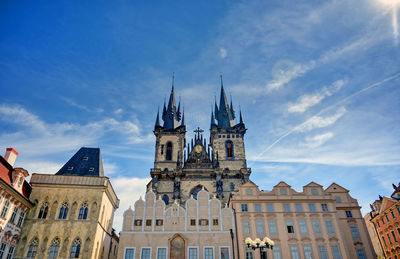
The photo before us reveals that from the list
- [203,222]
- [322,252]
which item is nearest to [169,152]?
[203,222]

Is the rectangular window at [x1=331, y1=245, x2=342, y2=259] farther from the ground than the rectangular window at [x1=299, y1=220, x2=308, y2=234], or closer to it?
closer to it

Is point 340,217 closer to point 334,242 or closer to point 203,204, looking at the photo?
point 334,242

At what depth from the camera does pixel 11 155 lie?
1080 inches

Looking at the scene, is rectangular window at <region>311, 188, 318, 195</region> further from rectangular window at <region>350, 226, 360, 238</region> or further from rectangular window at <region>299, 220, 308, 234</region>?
rectangular window at <region>350, 226, 360, 238</region>

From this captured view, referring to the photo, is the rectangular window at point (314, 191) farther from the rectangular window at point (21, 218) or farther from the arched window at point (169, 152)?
the rectangular window at point (21, 218)

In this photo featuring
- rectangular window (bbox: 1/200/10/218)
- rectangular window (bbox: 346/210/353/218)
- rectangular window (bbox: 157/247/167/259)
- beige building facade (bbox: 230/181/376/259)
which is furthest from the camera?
rectangular window (bbox: 346/210/353/218)

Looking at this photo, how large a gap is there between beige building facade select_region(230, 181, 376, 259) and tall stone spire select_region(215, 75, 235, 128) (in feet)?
89.0

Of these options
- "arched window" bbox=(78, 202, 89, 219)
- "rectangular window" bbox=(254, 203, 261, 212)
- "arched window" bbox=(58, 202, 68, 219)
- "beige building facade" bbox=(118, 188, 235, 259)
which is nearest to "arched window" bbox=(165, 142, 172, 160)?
"beige building facade" bbox=(118, 188, 235, 259)

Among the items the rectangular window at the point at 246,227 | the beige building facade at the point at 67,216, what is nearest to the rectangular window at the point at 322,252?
the rectangular window at the point at 246,227

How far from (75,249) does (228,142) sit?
107 ft

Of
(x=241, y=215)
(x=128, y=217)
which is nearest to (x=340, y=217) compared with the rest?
(x=241, y=215)

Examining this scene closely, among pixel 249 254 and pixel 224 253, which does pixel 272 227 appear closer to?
pixel 249 254

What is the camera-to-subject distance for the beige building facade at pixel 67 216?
25.2 m

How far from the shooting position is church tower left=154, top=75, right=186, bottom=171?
162ft
